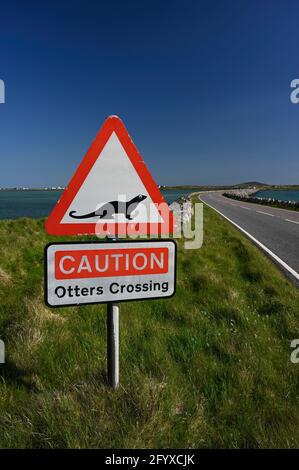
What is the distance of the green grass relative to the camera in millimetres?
2047

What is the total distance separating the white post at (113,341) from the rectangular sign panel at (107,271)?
0.45 ft

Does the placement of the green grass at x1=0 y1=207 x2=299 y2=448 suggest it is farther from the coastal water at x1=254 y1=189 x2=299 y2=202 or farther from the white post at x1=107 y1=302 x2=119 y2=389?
the coastal water at x1=254 y1=189 x2=299 y2=202

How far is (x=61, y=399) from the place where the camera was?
7.35 ft

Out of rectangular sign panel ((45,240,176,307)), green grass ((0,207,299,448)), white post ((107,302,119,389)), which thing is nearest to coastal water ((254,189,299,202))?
green grass ((0,207,299,448))

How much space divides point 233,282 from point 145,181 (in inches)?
157

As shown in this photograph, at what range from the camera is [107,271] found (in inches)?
86.4

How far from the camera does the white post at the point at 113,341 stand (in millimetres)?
2307

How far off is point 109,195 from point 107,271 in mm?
537

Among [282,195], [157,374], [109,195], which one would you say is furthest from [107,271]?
[282,195]

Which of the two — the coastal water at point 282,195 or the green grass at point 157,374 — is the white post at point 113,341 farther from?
the coastal water at point 282,195

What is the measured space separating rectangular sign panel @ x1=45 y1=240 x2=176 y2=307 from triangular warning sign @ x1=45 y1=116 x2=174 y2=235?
0.12 meters

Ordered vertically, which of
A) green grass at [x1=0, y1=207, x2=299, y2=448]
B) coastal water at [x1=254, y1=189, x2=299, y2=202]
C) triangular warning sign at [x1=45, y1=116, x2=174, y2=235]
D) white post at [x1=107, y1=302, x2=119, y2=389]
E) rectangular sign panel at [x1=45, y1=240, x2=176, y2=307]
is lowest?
green grass at [x1=0, y1=207, x2=299, y2=448]

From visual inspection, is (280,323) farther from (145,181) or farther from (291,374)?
(145,181)

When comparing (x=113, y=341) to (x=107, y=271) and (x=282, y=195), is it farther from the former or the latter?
(x=282, y=195)
